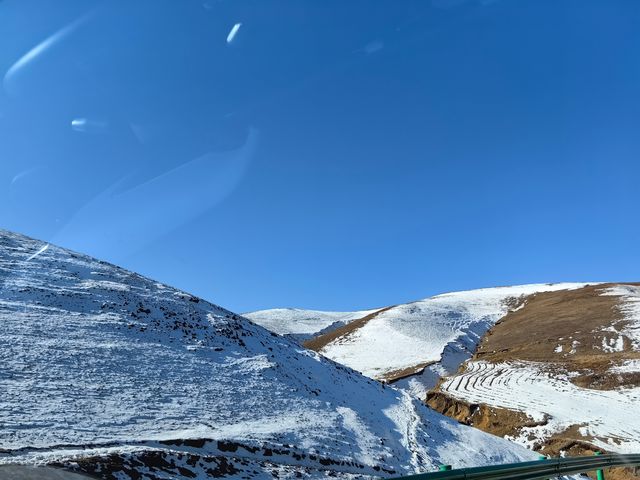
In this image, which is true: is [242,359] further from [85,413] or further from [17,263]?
[17,263]

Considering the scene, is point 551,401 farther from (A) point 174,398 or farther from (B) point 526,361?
(A) point 174,398

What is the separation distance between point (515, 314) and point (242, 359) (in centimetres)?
7426

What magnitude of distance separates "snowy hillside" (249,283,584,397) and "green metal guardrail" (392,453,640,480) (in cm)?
3222

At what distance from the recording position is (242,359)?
2311 cm

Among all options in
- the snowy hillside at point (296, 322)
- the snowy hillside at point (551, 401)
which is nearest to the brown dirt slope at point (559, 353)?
the snowy hillside at point (551, 401)

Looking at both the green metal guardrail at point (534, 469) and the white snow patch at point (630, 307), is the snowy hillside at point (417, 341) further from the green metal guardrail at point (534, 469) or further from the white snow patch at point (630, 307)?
the green metal guardrail at point (534, 469)

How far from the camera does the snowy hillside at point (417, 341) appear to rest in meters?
53.2

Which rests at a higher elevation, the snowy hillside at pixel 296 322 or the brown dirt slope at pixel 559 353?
the snowy hillside at pixel 296 322

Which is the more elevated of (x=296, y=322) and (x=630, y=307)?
(x=296, y=322)

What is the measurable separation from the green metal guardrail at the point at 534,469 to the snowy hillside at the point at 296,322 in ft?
259

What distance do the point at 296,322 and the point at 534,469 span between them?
337ft

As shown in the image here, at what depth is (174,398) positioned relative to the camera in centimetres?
1656

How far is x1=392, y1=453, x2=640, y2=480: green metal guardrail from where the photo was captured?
19.5ft

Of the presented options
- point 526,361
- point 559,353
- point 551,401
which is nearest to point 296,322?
point 526,361
